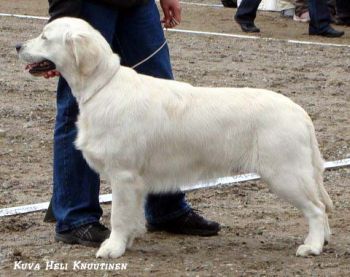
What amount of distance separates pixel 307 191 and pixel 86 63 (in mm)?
1365

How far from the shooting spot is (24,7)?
55.1 feet

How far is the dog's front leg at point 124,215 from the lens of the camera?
529 cm

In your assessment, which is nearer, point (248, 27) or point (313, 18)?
point (313, 18)

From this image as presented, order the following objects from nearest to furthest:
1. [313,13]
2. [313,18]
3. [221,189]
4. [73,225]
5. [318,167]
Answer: [318,167]
[73,225]
[221,189]
[313,13]
[313,18]

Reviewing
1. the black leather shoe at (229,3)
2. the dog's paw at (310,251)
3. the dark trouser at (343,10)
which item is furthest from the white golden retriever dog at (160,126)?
the black leather shoe at (229,3)

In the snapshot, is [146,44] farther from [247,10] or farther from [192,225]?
[247,10]

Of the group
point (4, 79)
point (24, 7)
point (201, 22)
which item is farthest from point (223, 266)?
point (24, 7)

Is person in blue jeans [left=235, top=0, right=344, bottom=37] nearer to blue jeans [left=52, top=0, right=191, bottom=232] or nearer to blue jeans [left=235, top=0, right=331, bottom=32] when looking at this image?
blue jeans [left=235, top=0, right=331, bottom=32]

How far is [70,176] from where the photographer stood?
5.68 metres

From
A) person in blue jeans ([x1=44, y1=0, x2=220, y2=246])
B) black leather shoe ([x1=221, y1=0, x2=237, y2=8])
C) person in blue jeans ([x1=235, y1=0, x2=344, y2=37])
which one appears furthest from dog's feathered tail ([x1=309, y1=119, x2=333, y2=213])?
black leather shoe ([x1=221, y1=0, x2=237, y2=8])

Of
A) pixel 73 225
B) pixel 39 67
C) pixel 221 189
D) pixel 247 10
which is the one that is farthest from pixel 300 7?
pixel 39 67

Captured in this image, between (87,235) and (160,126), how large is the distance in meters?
0.86

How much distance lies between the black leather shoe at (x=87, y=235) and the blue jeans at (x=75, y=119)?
0.04 m

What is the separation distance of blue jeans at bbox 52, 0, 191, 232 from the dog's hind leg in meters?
1.03
